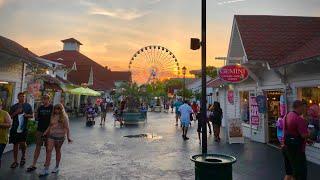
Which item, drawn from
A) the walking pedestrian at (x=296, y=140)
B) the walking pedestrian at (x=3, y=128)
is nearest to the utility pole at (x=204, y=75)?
the walking pedestrian at (x=296, y=140)

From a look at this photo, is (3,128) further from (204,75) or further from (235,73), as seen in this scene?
(235,73)

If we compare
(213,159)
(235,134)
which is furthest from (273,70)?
(213,159)

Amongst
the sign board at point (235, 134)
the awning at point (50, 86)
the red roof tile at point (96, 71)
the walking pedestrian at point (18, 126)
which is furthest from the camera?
the red roof tile at point (96, 71)

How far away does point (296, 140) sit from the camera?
5801mm

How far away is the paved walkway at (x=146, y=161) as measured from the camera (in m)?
7.65

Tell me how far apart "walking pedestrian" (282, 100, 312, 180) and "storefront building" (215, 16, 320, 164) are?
4251mm

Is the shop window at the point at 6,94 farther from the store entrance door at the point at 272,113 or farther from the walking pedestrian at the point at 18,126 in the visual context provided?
the store entrance door at the point at 272,113

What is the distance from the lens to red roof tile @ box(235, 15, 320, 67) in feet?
41.2

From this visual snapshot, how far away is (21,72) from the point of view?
42.9 feet

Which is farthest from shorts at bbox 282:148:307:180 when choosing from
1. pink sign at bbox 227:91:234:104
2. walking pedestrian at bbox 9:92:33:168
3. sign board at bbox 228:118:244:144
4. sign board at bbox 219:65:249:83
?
pink sign at bbox 227:91:234:104

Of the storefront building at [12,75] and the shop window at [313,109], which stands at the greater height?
the storefront building at [12,75]

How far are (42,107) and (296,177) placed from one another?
6.01 meters

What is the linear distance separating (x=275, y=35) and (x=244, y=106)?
13.8 feet

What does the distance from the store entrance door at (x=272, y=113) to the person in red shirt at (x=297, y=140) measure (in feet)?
25.9
